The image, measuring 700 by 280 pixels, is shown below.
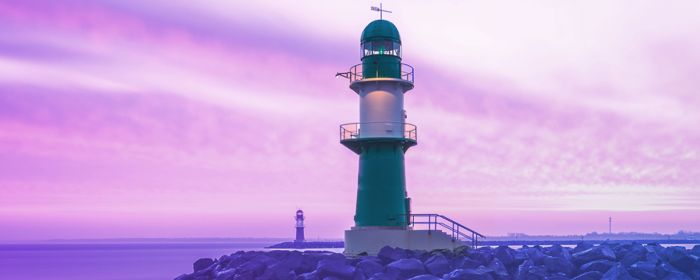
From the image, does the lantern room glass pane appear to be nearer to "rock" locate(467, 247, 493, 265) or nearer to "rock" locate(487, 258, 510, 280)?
"rock" locate(467, 247, 493, 265)

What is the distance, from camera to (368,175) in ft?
69.2

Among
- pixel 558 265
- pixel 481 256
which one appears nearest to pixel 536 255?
pixel 558 265

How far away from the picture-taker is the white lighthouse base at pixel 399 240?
20.2m

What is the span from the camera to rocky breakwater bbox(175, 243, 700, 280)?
17438 mm

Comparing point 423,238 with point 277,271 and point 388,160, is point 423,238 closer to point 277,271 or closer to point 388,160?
point 388,160

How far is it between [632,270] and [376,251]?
6685mm

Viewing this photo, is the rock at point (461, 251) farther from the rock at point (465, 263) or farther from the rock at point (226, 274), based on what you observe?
the rock at point (226, 274)

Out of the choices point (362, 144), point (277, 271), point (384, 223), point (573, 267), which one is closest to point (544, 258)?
point (573, 267)

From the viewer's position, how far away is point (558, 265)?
65.2ft

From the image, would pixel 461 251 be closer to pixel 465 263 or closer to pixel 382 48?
pixel 465 263

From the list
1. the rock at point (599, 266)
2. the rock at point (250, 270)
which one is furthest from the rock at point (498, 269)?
the rock at point (250, 270)

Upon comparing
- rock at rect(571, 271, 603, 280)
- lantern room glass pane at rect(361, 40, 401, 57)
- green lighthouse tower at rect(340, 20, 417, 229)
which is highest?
lantern room glass pane at rect(361, 40, 401, 57)

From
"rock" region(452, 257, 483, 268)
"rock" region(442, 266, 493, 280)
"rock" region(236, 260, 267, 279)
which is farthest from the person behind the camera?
"rock" region(236, 260, 267, 279)

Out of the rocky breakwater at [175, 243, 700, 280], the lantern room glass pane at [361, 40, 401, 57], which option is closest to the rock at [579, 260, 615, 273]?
the rocky breakwater at [175, 243, 700, 280]
